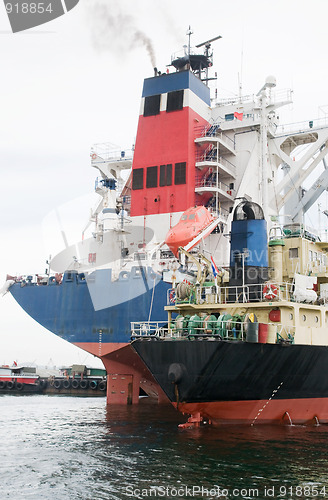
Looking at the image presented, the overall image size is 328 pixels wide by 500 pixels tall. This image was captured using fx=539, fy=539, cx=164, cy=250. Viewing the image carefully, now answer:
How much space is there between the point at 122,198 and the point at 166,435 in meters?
21.1

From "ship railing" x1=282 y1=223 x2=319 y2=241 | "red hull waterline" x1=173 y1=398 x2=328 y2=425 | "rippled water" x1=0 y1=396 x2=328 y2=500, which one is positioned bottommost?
"rippled water" x1=0 y1=396 x2=328 y2=500

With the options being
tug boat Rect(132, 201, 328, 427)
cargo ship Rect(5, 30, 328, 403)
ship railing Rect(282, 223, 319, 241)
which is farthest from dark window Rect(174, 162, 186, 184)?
tug boat Rect(132, 201, 328, 427)

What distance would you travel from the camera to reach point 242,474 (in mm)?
12234

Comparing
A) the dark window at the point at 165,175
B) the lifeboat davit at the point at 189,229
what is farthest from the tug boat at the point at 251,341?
the dark window at the point at 165,175

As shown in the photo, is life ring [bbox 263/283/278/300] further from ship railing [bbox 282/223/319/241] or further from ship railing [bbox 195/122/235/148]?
ship railing [bbox 195/122/235/148]

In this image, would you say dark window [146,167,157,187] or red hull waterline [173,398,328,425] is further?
dark window [146,167,157,187]

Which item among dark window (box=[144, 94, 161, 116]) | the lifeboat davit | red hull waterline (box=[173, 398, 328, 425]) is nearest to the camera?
red hull waterline (box=[173, 398, 328, 425])

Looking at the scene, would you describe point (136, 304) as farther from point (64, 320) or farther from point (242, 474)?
point (242, 474)

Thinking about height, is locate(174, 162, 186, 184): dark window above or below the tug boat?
above

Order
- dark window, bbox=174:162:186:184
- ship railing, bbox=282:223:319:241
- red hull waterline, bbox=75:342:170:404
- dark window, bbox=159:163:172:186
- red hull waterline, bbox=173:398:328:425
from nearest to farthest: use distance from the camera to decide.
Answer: red hull waterline, bbox=173:398:328:425
ship railing, bbox=282:223:319:241
red hull waterline, bbox=75:342:170:404
dark window, bbox=174:162:186:184
dark window, bbox=159:163:172:186

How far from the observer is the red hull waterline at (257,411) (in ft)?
57.8

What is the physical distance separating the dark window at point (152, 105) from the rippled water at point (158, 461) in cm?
1997

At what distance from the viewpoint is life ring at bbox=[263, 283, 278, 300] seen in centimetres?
1892

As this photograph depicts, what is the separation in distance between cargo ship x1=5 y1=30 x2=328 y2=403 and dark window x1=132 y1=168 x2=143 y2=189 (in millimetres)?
70
